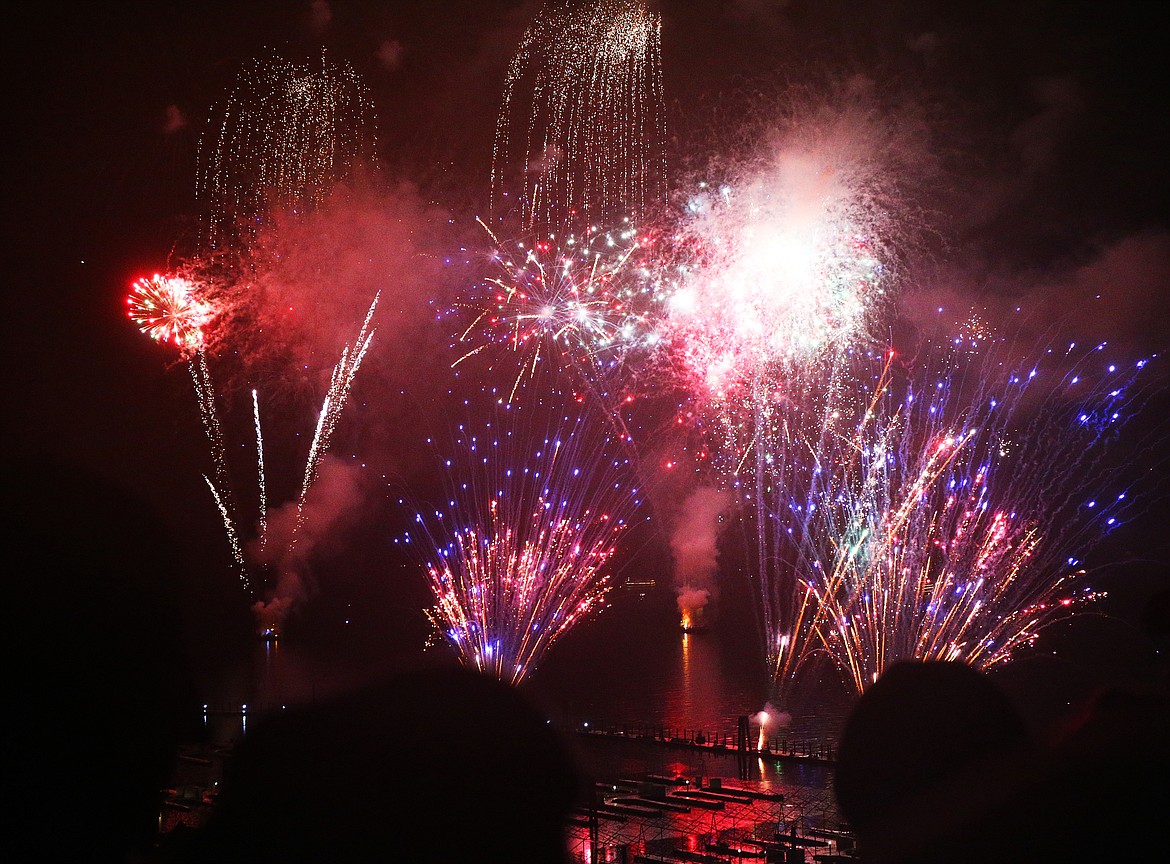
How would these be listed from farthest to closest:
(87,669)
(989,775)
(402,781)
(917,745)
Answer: (917,745) < (87,669) < (989,775) < (402,781)

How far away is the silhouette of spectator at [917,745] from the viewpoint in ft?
5.49

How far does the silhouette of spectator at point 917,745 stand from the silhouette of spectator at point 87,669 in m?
1.38

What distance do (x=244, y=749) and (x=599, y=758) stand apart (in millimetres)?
26005

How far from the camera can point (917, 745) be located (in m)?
1.77

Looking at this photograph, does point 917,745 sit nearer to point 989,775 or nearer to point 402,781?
point 989,775

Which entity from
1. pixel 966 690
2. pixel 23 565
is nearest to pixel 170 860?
pixel 23 565

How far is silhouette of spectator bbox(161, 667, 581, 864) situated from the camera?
1.25 m

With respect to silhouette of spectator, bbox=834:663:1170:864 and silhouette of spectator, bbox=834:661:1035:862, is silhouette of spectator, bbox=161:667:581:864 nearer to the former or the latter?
silhouette of spectator, bbox=834:663:1170:864

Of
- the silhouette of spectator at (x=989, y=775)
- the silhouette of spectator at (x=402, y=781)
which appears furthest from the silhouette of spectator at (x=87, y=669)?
the silhouette of spectator at (x=989, y=775)

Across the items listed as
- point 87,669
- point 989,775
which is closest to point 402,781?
point 87,669

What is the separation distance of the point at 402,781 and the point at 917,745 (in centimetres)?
110

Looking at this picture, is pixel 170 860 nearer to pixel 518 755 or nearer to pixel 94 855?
pixel 94 855

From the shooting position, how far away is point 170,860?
4.15ft

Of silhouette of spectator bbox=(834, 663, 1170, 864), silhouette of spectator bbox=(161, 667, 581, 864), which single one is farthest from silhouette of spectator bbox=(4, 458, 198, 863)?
silhouette of spectator bbox=(834, 663, 1170, 864)
